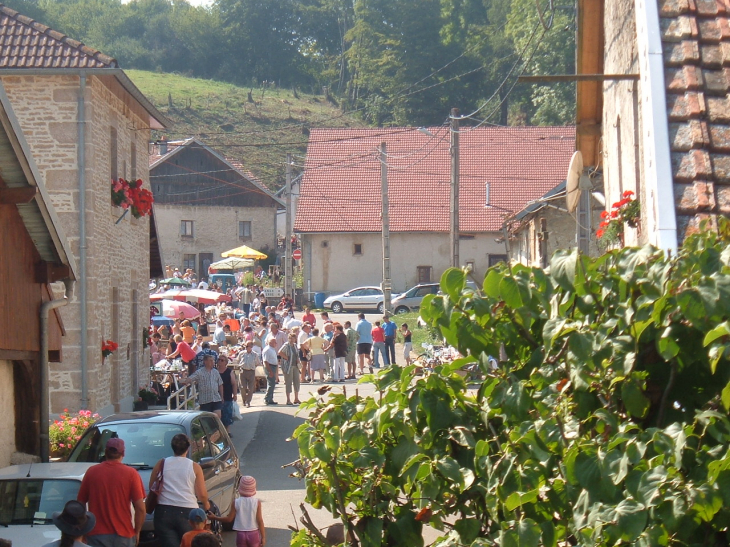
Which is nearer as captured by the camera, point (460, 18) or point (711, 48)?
point (711, 48)

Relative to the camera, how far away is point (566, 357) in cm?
308

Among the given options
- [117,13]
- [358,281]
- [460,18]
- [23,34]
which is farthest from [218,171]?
[117,13]

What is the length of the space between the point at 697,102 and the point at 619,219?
9.43ft

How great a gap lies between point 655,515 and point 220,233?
58.2m

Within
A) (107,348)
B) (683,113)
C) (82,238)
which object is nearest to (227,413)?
(107,348)

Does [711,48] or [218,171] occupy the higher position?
[218,171]

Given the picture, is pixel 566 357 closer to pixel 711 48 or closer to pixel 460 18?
pixel 711 48

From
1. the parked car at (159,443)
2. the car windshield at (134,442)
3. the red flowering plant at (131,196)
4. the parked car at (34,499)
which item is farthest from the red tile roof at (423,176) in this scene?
the parked car at (34,499)

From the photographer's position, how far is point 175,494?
7914 mm

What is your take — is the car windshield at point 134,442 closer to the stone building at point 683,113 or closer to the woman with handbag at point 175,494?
the woman with handbag at point 175,494

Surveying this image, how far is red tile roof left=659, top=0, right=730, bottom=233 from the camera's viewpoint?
162 inches

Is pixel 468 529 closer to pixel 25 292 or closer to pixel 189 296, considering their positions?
pixel 25 292

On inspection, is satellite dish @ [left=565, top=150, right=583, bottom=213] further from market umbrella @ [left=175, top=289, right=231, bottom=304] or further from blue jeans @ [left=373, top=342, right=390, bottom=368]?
market umbrella @ [left=175, top=289, right=231, bottom=304]

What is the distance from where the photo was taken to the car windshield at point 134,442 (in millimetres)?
9469
